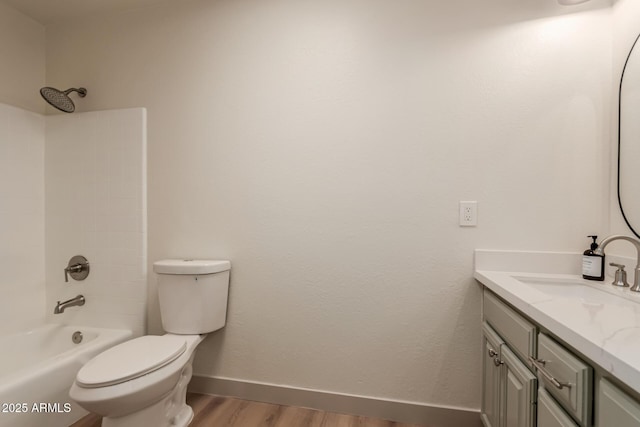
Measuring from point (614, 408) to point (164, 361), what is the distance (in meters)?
1.48

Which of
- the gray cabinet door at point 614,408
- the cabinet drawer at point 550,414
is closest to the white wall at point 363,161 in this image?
the cabinet drawer at point 550,414

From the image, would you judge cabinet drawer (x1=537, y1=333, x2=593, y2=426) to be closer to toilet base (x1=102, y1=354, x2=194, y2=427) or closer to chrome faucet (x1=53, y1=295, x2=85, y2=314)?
toilet base (x1=102, y1=354, x2=194, y2=427)

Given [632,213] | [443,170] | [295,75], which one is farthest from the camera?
[295,75]

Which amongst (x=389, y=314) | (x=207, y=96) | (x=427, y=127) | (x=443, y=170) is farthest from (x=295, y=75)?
(x=389, y=314)

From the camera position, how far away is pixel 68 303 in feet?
5.91

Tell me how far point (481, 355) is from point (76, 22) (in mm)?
3252

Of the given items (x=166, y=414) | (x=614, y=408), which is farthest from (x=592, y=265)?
(x=166, y=414)

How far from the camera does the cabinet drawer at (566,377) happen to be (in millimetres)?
673

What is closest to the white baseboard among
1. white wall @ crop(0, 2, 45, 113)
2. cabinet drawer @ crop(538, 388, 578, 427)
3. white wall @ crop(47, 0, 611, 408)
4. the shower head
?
white wall @ crop(47, 0, 611, 408)

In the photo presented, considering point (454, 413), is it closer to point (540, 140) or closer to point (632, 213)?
point (632, 213)

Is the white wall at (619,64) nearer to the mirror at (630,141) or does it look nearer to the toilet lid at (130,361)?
the mirror at (630,141)

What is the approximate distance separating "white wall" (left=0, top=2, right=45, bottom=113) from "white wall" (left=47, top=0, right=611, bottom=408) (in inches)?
23.7

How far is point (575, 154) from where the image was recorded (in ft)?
4.47

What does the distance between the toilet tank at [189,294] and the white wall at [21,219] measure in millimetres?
1010
